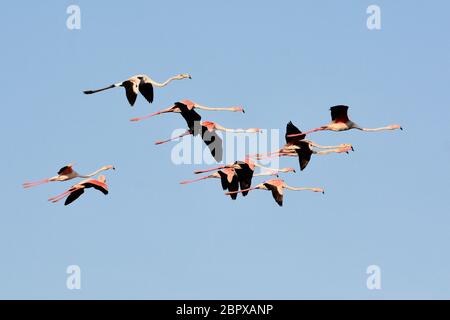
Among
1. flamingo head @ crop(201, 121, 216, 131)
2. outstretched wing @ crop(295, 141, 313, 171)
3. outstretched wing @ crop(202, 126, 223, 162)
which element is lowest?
outstretched wing @ crop(295, 141, 313, 171)

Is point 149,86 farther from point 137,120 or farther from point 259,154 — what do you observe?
point 259,154

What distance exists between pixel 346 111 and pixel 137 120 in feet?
23.0

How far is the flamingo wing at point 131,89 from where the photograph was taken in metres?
45.0

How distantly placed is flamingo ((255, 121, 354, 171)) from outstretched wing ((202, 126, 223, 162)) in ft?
4.71

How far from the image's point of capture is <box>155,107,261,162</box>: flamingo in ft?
152

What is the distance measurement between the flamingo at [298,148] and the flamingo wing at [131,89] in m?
4.94

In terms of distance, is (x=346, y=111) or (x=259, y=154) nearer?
(x=346, y=111)

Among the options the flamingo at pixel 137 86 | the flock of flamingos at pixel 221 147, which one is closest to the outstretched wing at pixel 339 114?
the flock of flamingos at pixel 221 147

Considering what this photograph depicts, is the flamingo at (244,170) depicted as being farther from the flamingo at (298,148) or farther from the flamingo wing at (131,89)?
the flamingo wing at (131,89)

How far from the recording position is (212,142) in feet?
154

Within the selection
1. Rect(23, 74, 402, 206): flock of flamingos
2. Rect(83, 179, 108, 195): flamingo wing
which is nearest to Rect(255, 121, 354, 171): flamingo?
Rect(23, 74, 402, 206): flock of flamingos

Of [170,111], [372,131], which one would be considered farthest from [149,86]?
[372,131]

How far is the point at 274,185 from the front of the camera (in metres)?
46.5

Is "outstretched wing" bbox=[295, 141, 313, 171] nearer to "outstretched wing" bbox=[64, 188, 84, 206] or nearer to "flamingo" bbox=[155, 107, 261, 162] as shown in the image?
"flamingo" bbox=[155, 107, 261, 162]
